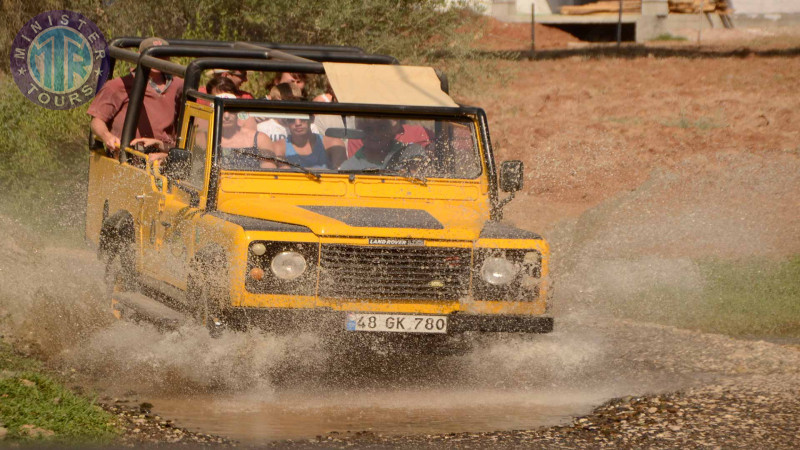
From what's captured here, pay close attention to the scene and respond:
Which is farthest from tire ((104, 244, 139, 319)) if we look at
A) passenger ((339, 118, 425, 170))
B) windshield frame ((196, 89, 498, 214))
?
passenger ((339, 118, 425, 170))

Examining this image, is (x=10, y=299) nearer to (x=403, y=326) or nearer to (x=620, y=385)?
(x=403, y=326)

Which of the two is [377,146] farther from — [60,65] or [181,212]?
[60,65]

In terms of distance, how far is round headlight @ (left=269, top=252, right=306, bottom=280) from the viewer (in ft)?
22.1

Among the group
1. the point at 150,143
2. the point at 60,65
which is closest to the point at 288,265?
the point at 150,143

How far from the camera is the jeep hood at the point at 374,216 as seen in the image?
22.4ft

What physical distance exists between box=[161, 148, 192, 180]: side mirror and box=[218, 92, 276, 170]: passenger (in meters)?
0.22

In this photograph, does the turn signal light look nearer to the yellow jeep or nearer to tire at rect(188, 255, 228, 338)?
the yellow jeep

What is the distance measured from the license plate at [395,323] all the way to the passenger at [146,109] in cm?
302

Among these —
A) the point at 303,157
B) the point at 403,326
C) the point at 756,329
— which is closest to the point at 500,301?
the point at 403,326

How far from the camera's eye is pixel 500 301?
702 cm

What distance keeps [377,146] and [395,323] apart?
1427 mm

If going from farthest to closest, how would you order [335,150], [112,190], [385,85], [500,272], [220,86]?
[112,190] < [220,86] < [385,85] < [335,150] < [500,272]

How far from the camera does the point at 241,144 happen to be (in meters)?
7.65

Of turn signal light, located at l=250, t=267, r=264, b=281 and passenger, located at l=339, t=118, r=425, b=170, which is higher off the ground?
passenger, located at l=339, t=118, r=425, b=170
